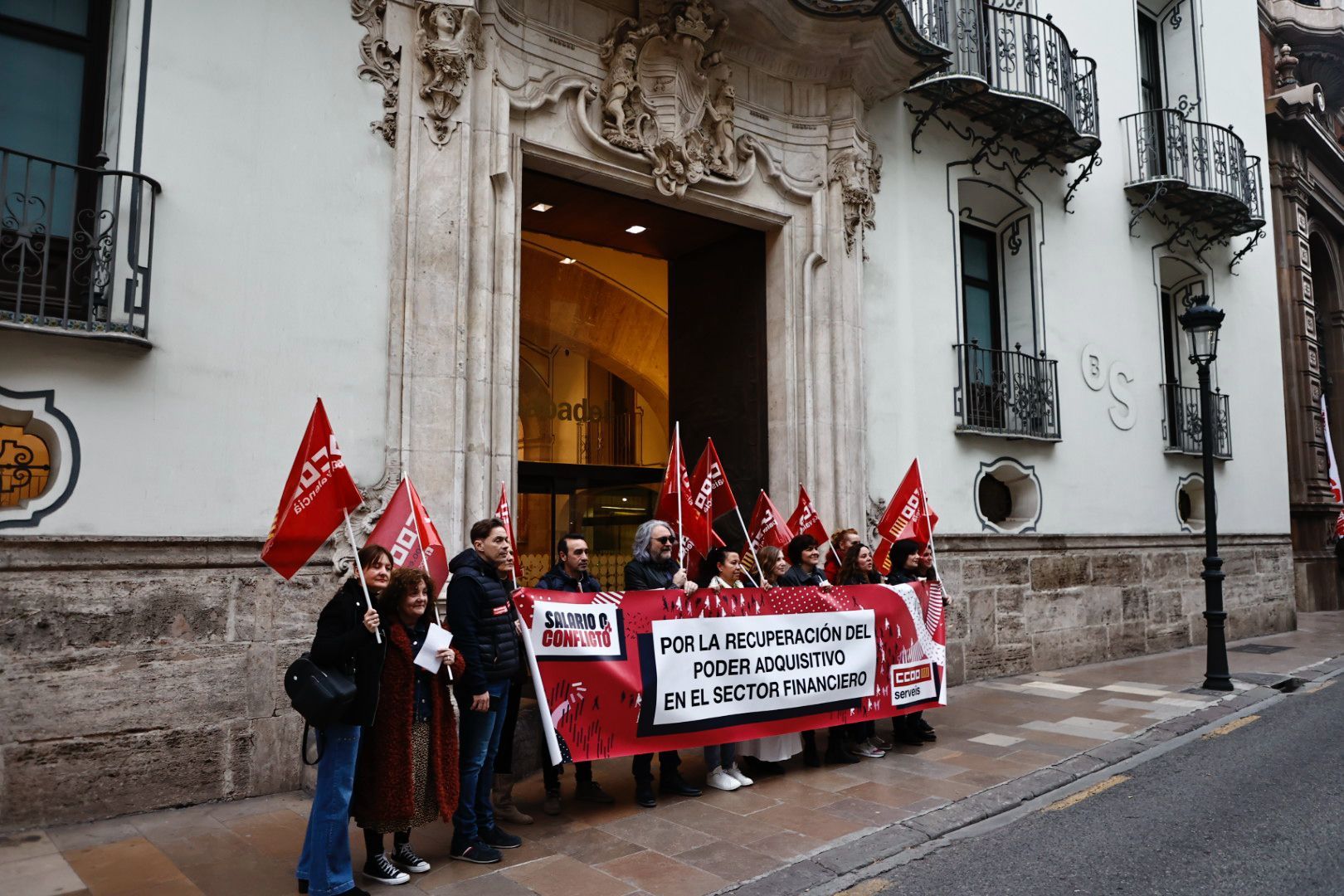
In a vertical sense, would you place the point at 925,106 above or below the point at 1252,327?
above

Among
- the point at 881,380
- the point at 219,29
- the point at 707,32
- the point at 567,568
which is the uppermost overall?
the point at 707,32

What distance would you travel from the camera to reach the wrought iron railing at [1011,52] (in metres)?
12.0

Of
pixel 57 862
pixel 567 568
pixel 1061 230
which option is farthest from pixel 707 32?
pixel 57 862

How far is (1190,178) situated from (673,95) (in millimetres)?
10501

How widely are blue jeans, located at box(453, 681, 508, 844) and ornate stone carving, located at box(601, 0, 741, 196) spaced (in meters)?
5.86

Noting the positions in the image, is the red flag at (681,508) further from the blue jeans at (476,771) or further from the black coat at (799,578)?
the blue jeans at (476,771)

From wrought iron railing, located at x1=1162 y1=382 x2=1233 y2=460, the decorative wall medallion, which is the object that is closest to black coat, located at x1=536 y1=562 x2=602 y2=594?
the decorative wall medallion

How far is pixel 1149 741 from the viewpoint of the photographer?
8.38 meters

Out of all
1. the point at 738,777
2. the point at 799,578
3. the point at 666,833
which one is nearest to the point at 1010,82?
the point at 799,578

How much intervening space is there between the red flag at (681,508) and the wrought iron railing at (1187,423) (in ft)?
36.1

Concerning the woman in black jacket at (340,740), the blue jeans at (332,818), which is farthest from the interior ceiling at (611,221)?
the blue jeans at (332,818)

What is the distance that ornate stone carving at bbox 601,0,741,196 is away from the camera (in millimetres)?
9422

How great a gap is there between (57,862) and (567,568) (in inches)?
128

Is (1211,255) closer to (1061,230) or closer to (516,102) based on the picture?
(1061,230)
